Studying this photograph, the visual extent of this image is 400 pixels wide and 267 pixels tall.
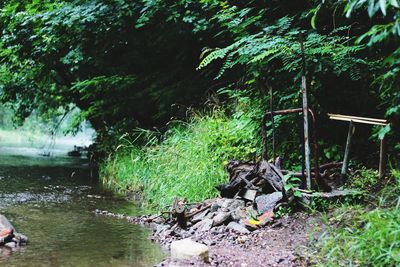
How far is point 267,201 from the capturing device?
4.38 m

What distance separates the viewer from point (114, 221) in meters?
5.39

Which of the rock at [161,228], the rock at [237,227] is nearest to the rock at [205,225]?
the rock at [237,227]

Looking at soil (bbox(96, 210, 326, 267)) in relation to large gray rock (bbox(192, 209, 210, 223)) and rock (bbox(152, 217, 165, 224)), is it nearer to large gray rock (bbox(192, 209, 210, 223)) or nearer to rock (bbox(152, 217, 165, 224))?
large gray rock (bbox(192, 209, 210, 223))

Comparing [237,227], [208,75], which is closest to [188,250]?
[237,227]

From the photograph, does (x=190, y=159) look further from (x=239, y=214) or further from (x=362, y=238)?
(x=362, y=238)

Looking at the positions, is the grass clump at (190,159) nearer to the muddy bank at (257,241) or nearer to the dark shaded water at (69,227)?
the dark shaded water at (69,227)

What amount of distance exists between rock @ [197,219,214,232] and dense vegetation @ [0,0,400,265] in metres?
1.14

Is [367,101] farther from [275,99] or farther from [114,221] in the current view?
[114,221]

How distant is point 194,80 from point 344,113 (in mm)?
4099

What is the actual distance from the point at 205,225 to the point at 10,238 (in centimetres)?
198

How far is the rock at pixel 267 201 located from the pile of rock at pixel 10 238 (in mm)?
2441

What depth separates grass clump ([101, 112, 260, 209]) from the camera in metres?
5.86

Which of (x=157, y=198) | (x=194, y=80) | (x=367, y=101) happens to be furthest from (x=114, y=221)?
(x=194, y=80)

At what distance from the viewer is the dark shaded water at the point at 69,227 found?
375cm
